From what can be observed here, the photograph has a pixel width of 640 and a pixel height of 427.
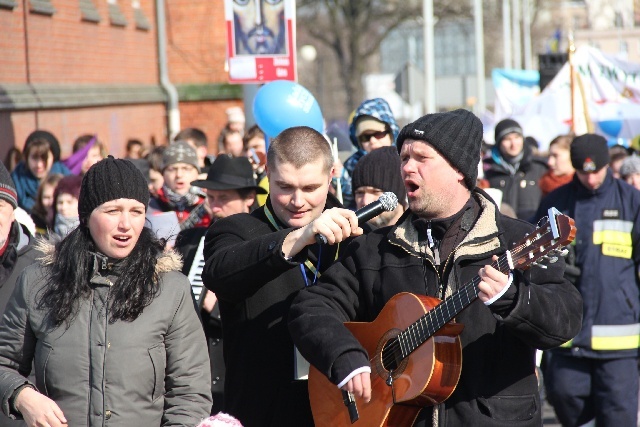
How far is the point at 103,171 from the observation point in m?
4.34

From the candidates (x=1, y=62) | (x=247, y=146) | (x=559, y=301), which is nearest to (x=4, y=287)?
(x=559, y=301)

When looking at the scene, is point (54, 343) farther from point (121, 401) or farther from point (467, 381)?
point (467, 381)

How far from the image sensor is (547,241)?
3.57 meters

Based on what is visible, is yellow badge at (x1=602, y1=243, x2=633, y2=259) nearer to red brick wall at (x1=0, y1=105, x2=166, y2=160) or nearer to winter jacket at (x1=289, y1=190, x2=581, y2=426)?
winter jacket at (x1=289, y1=190, x2=581, y2=426)

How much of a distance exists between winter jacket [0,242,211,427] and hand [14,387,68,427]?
0.08 meters

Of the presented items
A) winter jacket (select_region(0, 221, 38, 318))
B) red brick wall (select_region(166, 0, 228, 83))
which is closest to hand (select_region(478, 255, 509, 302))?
winter jacket (select_region(0, 221, 38, 318))

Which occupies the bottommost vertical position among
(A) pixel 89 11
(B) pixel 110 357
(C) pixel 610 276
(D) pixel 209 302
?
(C) pixel 610 276

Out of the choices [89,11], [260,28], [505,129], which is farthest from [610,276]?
[89,11]

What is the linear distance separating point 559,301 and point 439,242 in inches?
19.3

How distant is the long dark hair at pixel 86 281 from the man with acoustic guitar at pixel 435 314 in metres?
0.56

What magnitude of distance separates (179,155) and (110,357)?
4.98m

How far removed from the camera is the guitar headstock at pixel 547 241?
3.54m

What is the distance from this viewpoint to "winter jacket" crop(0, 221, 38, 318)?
199 inches

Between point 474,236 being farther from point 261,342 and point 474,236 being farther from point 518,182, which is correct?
point 518,182
